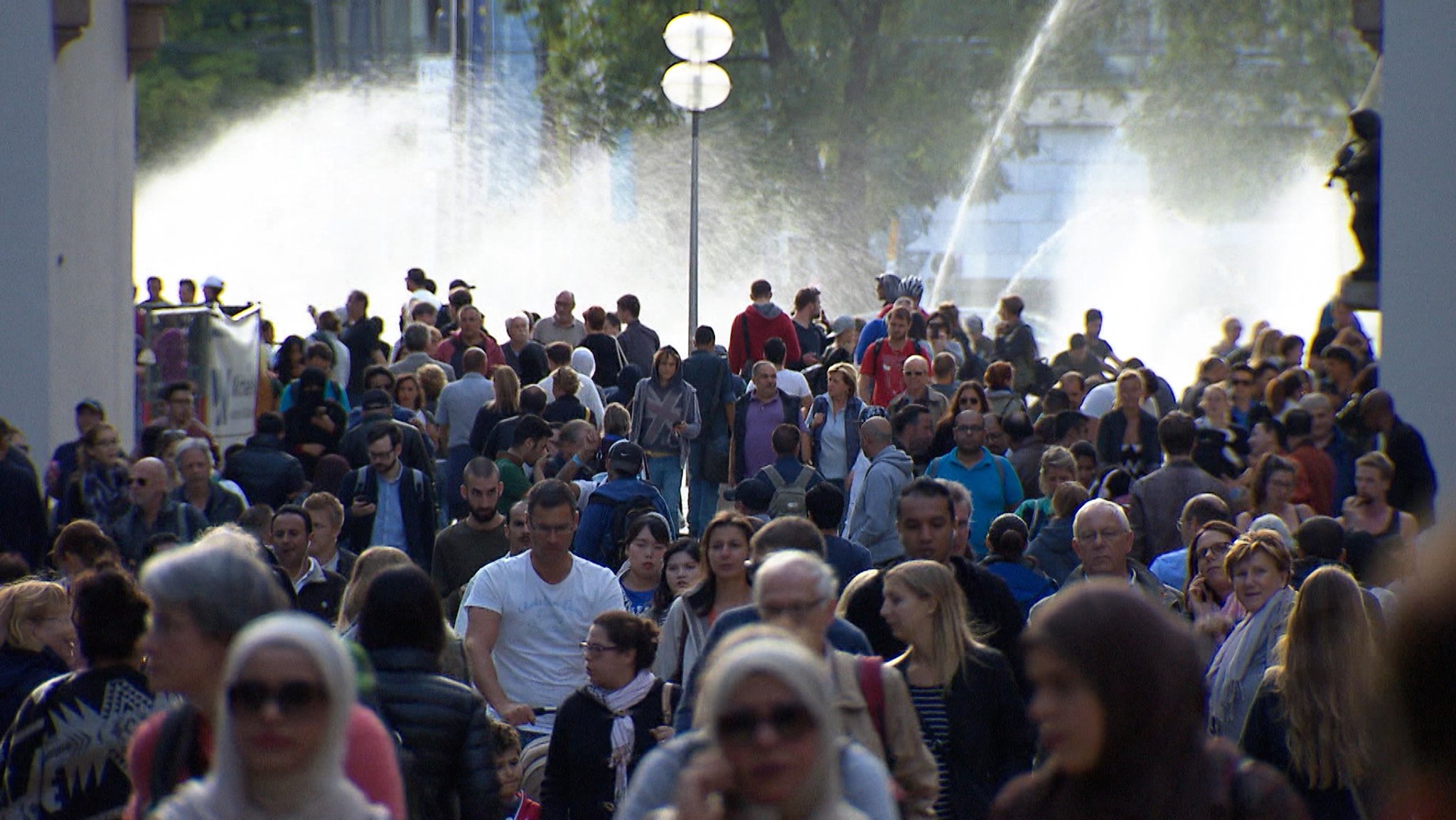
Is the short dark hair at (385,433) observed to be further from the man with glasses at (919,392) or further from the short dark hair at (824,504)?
the man with glasses at (919,392)

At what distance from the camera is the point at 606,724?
6734 millimetres

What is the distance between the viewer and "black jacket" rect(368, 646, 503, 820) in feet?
18.4

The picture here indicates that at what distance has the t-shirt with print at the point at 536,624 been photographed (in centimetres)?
839

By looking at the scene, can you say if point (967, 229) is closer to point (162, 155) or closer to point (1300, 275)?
point (1300, 275)

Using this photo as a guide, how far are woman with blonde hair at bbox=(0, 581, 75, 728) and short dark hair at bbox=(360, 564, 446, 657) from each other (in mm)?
1425

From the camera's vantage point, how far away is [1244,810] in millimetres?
3691

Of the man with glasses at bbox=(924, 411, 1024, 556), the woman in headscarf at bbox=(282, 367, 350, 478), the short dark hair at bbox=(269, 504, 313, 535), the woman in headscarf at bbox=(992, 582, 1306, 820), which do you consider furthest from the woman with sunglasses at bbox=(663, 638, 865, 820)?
the woman in headscarf at bbox=(282, 367, 350, 478)

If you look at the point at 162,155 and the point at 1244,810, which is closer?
the point at 1244,810

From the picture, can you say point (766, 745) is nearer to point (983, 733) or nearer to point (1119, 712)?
point (1119, 712)

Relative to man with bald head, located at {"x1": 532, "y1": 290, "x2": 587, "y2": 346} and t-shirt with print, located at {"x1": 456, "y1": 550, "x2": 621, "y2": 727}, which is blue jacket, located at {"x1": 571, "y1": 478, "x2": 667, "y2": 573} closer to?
t-shirt with print, located at {"x1": 456, "y1": 550, "x2": 621, "y2": 727}

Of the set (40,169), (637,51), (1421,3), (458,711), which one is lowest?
(458,711)

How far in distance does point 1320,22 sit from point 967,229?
1136 inches

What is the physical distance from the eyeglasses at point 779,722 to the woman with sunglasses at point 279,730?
682mm

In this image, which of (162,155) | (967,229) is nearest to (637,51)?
(162,155)
